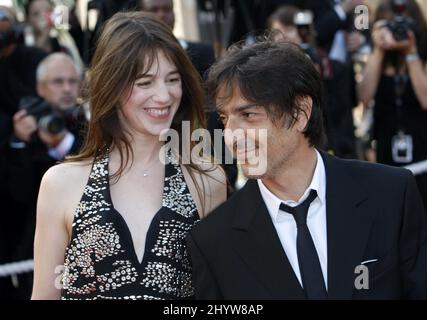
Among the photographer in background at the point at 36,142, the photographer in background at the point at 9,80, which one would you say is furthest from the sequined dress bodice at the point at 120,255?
the photographer in background at the point at 9,80

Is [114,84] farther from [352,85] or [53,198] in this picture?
[352,85]

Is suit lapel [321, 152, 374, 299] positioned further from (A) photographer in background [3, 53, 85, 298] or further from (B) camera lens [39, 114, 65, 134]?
(B) camera lens [39, 114, 65, 134]

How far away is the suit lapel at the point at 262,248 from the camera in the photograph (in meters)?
2.58

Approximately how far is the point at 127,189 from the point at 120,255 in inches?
10.3

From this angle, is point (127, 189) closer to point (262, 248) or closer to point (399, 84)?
point (262, 248)

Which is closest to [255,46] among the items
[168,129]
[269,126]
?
[269,126]

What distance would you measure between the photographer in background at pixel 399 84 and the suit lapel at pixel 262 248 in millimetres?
2759

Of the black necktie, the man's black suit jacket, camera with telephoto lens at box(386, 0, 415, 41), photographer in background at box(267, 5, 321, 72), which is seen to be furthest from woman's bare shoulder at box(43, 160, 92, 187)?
camera with telephoto lens at box(386, 0, 415, 41)

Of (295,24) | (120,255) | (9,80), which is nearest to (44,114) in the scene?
(9,80)

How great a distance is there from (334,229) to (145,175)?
80 cm

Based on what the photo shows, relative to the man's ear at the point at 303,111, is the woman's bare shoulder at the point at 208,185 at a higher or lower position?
lower

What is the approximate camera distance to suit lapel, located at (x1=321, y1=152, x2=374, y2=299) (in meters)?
2.56

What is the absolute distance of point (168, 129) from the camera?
10.2 ft

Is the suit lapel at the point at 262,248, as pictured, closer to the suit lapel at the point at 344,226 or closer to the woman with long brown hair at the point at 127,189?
the suit lapel at the point at 344,226
